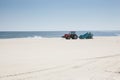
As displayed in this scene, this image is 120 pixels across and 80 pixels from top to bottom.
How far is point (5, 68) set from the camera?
8.99 meters

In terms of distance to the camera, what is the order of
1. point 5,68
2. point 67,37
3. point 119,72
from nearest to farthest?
point 119,72 < point 5,68 < point 67,37

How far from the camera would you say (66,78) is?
286 inches

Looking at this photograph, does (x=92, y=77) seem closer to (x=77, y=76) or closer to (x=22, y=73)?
(x=77, y=76)

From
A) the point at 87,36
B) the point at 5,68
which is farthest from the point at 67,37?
the point at 5,68

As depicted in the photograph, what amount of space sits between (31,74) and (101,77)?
2.76 metres

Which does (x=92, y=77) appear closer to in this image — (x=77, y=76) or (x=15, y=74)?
(x=77, y=76)

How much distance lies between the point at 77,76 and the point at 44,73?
138cm

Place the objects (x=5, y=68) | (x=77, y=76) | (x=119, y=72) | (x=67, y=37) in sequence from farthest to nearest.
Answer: (x=67, y=37) < (x=5, y=68) < (x=119, y=72) < (x=77, y=76)

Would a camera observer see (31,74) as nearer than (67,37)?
Yes

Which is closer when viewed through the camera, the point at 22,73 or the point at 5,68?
the point at 22,73

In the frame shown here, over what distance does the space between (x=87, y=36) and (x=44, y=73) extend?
36721 mm

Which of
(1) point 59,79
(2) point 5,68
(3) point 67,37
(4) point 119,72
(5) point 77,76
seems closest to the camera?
(1) point 59,79

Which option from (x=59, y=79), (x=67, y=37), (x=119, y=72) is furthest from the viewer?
(x=67, y=37)

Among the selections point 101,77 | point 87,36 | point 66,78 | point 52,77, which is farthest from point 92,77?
point 87,36
